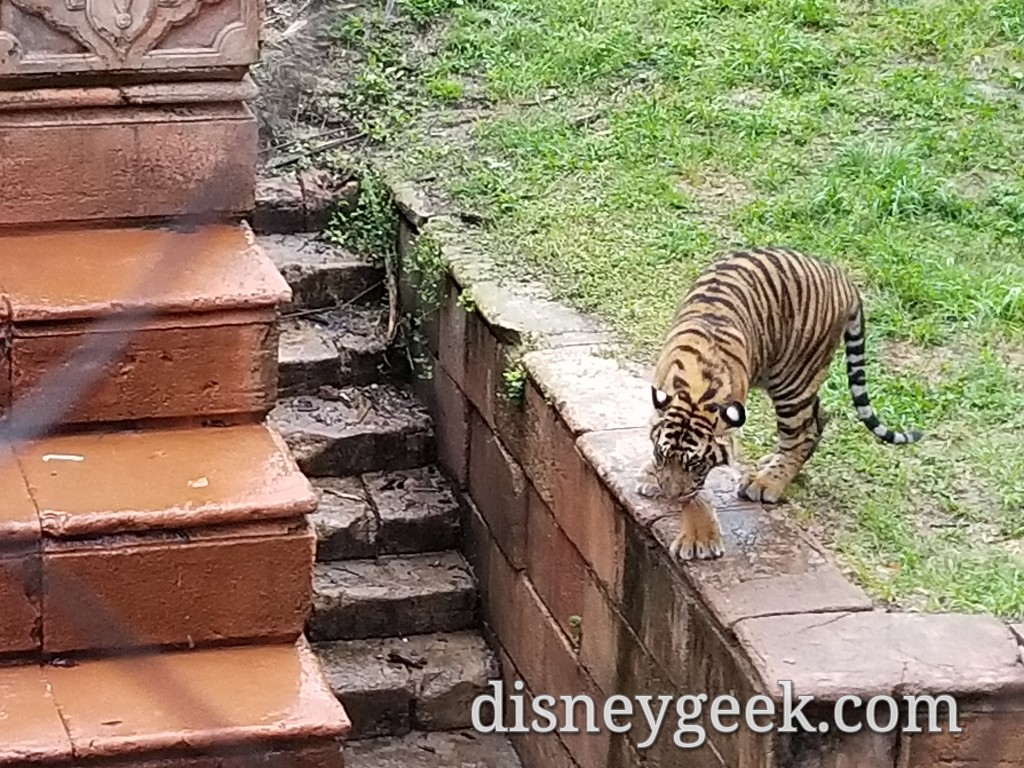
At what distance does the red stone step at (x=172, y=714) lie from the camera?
3303 mm

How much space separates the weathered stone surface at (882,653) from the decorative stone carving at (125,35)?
171cm

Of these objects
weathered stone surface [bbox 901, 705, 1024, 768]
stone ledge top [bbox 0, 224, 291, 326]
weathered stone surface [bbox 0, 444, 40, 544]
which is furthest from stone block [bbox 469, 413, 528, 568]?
weathered stone surface [bbox 0, 444, 40, 544]

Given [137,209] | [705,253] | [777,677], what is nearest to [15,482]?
[137,209]

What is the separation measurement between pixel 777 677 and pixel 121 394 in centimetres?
147

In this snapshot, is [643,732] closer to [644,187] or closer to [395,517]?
[395,517]

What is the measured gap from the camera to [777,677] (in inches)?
143

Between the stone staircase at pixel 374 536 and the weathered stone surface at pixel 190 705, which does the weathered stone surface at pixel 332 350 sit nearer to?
the stone staircase at pixel 374 536

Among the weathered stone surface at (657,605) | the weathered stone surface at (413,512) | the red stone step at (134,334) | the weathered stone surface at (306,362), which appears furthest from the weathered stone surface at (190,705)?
the weathered stone surface at (306,362)

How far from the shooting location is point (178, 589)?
3568 mm

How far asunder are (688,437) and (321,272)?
2600 millimetres

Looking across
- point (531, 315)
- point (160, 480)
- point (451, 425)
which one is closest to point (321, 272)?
point (451, 425)

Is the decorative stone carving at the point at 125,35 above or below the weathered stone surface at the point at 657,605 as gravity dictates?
above

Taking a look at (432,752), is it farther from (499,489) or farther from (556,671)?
(499,489)

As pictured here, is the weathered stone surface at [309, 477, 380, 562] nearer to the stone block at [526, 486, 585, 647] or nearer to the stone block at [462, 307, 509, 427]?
the stone block at [462, 307, 509, 427]
